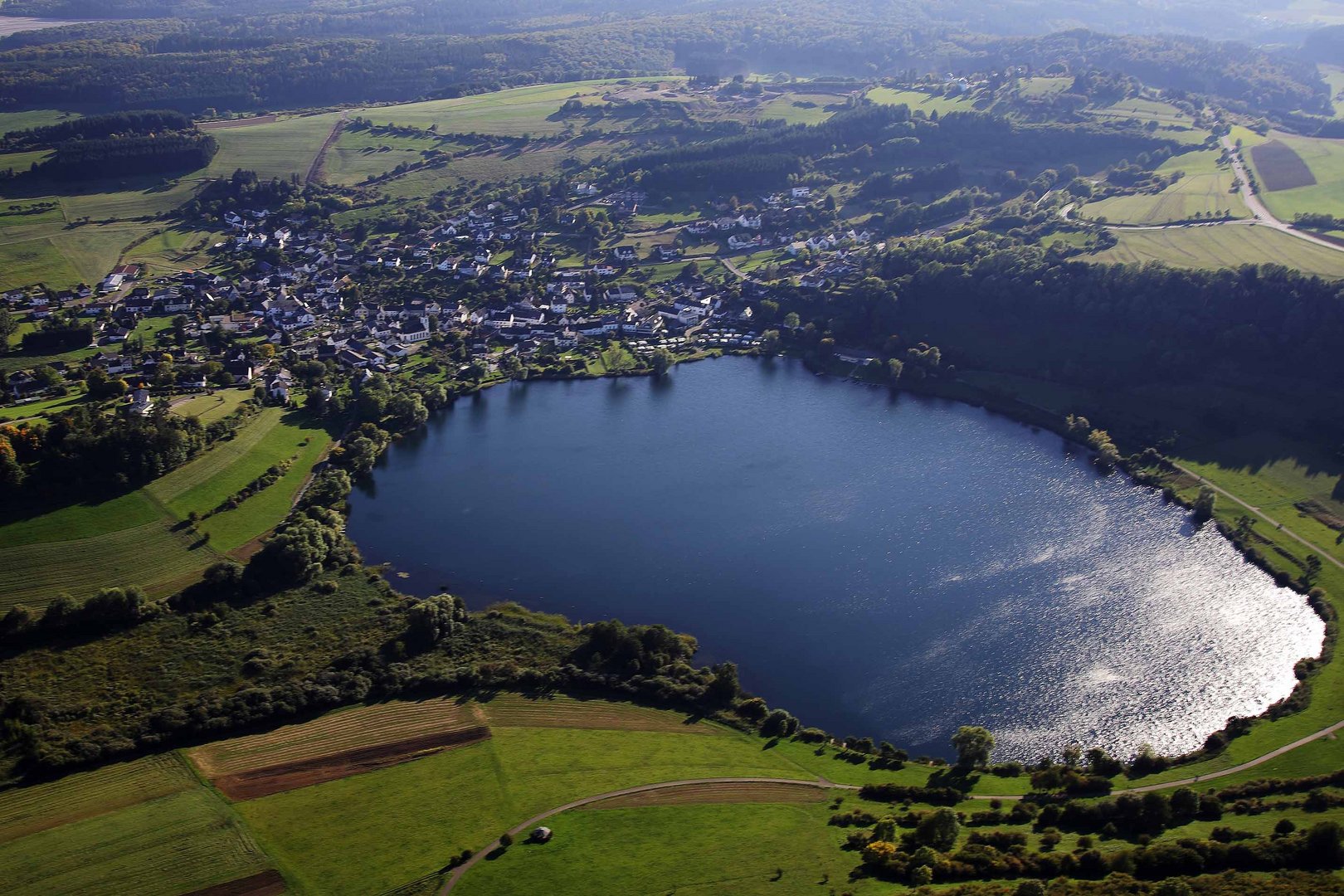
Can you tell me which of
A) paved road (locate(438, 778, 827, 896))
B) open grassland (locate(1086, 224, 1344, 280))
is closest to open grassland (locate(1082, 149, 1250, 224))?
open grassland (locate(1086, 224, 1344, 280))

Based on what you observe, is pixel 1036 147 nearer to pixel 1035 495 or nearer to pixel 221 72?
pixel 1035 495

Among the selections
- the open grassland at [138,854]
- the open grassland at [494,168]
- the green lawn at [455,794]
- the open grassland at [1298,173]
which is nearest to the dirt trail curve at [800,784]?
the green lawn at [455,794]

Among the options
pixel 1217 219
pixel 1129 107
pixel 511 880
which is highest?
pixel 1129 107

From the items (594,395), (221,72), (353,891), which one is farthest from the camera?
(221,72)

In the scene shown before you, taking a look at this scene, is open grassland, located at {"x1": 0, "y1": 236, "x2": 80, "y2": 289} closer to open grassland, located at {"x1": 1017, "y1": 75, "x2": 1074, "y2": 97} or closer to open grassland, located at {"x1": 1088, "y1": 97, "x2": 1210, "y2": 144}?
open grassland, located at {"x1": 1017, "y1": 75, "x2": 1074, "y2": 97}

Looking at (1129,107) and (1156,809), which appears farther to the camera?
(1129,107)

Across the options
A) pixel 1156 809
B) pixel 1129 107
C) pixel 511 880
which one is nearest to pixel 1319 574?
pixel 1156 809

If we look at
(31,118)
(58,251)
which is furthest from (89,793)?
(31,118)
